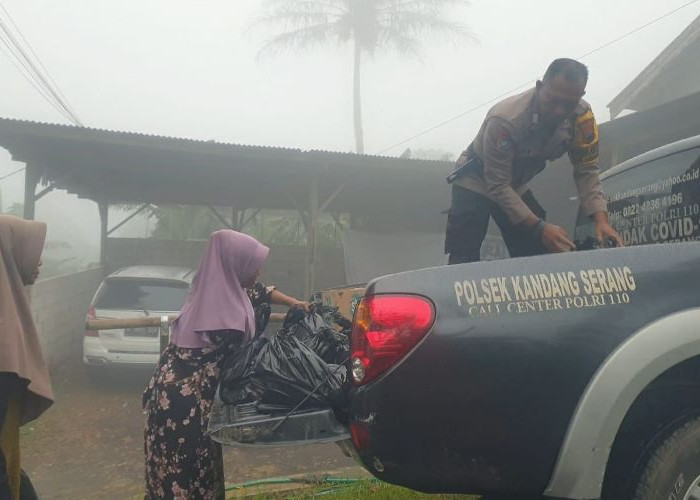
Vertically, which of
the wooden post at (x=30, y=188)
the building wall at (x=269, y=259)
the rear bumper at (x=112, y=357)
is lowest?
the rear bumper at (x=112, y=357)

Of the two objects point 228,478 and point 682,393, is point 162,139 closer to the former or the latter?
point 228,478

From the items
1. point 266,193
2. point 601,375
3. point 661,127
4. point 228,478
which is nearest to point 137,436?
point 228,478

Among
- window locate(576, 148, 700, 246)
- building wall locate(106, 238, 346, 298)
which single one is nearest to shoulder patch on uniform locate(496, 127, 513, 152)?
window locate(576, 148, 700, 246)

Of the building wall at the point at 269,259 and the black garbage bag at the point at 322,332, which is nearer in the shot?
the black garbage bag at the point at 322,332

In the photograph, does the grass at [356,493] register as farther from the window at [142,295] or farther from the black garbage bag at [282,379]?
the window at [142,295]

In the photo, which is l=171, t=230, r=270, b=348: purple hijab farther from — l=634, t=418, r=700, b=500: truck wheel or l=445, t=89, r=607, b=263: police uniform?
l=634, t=418, r=700, b=500: truck wheel

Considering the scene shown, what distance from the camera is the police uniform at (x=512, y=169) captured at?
2490 mm

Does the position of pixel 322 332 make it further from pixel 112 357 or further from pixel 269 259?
pixel 269 259

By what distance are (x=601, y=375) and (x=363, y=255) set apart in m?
8.81

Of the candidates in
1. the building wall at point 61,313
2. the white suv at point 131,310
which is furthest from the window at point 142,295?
the building wall at point 61,313

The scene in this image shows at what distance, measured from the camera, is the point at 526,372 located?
1.62 metres

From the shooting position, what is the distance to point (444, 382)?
1613 millimetres

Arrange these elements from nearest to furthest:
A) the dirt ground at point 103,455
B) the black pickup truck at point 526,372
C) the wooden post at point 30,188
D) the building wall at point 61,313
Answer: the black pickup truck at point 526,372, the dirt ground at point 103,455, the building wall at point 61,313, the wooden post at point 30,188

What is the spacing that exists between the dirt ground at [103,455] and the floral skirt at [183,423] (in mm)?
1496
